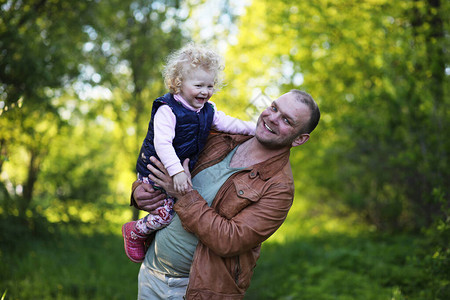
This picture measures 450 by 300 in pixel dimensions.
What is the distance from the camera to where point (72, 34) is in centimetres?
649

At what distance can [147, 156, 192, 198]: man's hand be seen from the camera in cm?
232

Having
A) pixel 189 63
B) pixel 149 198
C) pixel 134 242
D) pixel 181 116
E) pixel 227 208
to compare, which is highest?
pixel 189 63

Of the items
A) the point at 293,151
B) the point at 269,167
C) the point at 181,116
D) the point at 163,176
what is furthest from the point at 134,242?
Result: the point at 293,151

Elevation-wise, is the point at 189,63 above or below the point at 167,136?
above

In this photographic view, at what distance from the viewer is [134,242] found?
8.72ft

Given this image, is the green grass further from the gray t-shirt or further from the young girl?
the young girl

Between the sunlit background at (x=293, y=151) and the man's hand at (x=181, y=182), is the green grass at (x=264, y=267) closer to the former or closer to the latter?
the sunlit background at (x=293, y=151)

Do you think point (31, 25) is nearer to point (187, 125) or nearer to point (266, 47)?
point (187, 125)

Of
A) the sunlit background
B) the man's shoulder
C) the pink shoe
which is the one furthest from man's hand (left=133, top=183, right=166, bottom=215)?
the sunlit background

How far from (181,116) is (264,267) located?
4459mm

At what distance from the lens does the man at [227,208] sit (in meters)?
2.19

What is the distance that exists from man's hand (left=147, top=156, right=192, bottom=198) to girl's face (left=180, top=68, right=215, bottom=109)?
365mm

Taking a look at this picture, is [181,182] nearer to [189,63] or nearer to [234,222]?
[234,222]

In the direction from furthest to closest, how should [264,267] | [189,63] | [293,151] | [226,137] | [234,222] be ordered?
[293,151] → [264,267] → [226,137] → [189,63] → [234,222]
